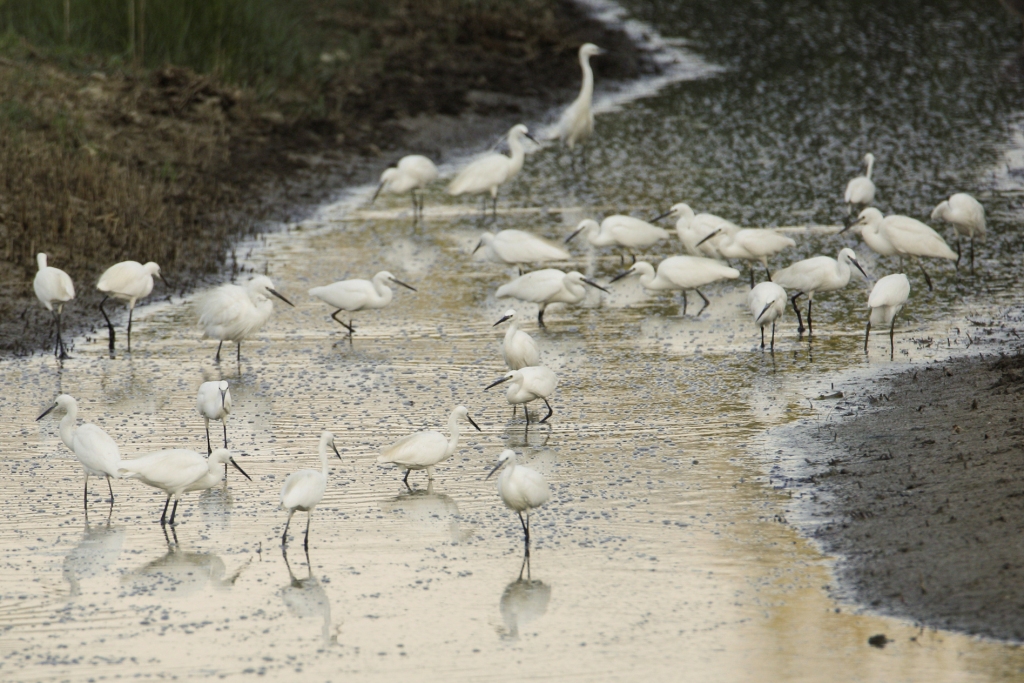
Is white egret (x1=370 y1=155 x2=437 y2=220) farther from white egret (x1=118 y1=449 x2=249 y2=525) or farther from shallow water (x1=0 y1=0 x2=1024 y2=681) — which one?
white egret (x1=118 y1=449 x2=249 y2=525)

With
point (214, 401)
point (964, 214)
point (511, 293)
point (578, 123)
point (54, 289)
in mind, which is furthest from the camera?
point (578, 123)

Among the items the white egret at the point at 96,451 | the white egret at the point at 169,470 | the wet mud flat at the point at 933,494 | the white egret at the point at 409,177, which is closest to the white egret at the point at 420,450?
the white egret at the point at 169,470

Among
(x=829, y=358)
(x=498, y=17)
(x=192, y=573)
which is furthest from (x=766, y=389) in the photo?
(x=498, y=17)

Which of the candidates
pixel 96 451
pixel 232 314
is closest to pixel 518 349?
pixel 232 314

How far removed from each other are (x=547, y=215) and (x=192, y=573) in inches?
391

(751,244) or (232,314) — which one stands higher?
(751,244)

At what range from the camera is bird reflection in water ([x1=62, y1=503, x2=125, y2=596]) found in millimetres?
6387

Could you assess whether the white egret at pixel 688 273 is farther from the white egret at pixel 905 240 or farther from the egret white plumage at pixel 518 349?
the egret white plumage at pixel 518 349

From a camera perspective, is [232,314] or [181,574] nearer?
[181,574]

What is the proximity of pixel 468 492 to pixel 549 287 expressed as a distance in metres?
3.87

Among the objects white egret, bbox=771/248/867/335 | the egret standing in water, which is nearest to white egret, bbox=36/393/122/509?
white egret, bbox=771/248/867/335

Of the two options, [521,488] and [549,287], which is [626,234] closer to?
[549,287]

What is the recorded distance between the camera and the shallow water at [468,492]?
5602 mm

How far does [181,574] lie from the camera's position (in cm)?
642
